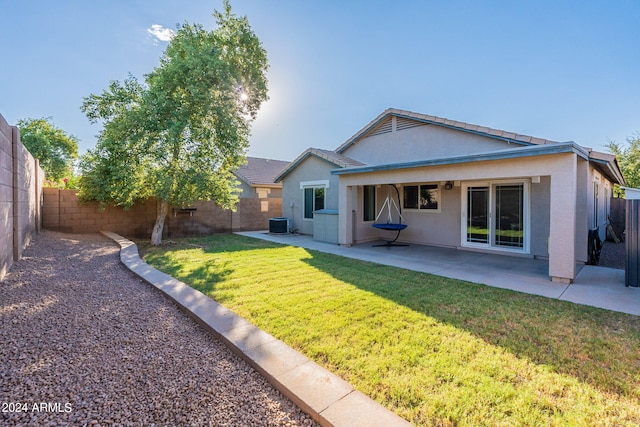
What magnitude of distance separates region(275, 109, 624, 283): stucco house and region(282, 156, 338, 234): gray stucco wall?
0.22 feet

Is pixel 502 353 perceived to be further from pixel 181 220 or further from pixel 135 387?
pixel 181 220

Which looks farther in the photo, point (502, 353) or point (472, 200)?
point (472, 200)

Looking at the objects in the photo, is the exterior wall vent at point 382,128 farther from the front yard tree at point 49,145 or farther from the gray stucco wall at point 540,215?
the front yard tree at point 49,145

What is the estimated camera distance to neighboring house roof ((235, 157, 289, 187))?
2042 centimetres

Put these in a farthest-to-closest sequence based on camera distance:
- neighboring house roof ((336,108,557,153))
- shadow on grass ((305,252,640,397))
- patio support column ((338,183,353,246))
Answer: patio support column ((338,183,353,246)), neighboring house roof ((336,108,557,153)), shadow on grass ((305,252,640,397))

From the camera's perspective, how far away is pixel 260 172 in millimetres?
22500

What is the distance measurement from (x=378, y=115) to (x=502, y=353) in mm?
10638

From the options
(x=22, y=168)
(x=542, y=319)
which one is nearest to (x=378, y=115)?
(x=542, y=319)

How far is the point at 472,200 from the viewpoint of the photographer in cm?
984

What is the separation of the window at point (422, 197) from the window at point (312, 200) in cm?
387

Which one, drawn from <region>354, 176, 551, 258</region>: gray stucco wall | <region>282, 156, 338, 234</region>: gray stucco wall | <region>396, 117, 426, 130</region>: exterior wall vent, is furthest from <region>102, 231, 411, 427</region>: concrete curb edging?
<region>396, 117, 426, 130</region>: exterior wall vent

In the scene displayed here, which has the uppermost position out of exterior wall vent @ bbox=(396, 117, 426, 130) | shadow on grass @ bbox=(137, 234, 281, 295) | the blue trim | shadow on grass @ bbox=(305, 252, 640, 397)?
exterior wall vent @ bbox=(396, 117, 426, 130)

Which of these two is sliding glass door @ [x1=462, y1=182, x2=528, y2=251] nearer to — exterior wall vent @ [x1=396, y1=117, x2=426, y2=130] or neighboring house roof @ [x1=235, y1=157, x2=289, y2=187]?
exterior wall vent @ [x1=396, y1=117, x2=426, y2=130]

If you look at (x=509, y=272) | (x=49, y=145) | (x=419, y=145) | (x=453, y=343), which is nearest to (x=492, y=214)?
(x=509, y=272)
